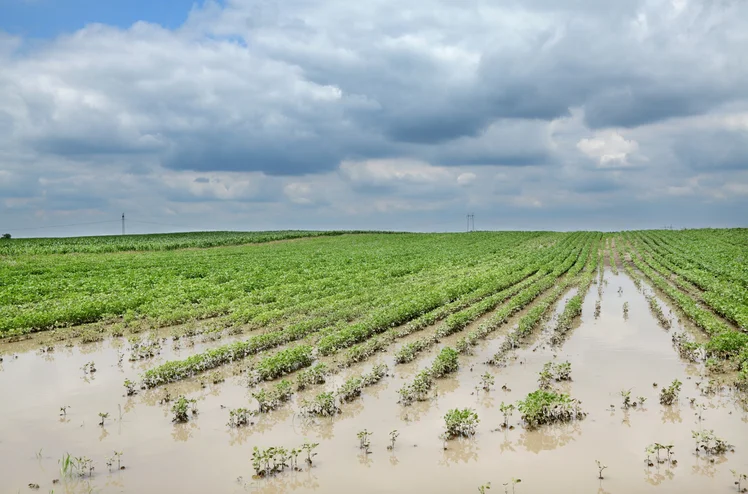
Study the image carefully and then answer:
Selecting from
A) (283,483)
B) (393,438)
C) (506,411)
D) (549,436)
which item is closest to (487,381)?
(506,411)

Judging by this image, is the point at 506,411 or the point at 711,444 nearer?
the point at 711,444

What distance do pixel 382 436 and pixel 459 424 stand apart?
1315 mm

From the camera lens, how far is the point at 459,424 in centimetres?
923

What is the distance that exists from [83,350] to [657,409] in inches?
590

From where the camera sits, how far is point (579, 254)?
48.2m

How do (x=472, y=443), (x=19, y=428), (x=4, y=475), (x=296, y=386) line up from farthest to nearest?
(x=296, y=386) → (x=19, y=428) → (x=472, y=443) → (x=4, y=475)

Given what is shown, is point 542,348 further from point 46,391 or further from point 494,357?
point 46,391

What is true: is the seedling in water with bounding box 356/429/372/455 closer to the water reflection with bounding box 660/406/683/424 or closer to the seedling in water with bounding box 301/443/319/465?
the seedling in water with bounding box 301/443/319/465

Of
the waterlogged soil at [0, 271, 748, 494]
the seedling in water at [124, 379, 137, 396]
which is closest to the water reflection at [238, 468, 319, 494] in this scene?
the waterlogged soil at [0, 271, 748, 494]

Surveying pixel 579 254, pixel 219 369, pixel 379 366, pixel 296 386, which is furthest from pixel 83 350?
pixel 579 254

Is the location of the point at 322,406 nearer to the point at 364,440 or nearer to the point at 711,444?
the point at 364,440

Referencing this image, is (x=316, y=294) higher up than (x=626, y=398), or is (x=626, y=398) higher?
(x=316, y=294)

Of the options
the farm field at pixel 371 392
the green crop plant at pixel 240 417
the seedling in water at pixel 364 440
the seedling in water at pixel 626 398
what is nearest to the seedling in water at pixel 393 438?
the farm field at pixel 371 392

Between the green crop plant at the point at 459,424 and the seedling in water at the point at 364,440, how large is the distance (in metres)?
1.36
